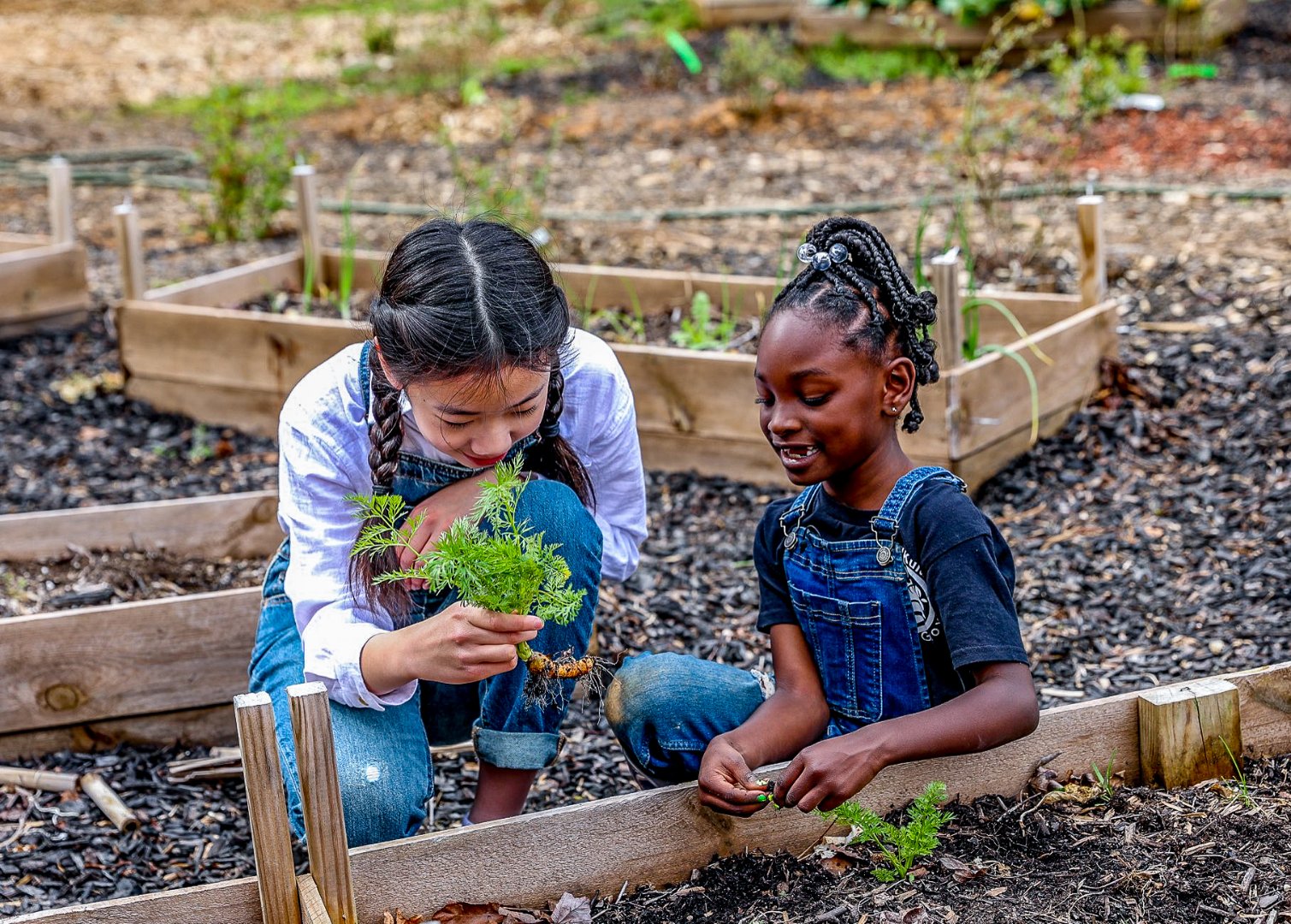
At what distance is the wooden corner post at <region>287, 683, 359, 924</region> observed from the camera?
71.3 inches

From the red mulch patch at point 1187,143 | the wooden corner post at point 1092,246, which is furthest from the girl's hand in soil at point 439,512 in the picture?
the red mulch patch at point 1187,143

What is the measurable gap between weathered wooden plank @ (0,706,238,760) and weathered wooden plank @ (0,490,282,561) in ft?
2.39

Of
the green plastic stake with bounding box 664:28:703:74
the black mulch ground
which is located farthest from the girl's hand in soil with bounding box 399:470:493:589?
the green plastic stake with bounding box 664:28:703:74

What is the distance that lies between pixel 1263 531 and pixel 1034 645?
31.6 inches

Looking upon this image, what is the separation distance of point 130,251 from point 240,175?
72.6 inches

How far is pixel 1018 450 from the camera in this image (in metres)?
3.95

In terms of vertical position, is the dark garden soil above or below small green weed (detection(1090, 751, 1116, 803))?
above

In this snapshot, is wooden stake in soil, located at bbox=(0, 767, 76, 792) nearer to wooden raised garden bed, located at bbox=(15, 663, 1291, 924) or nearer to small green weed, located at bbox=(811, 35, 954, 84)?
wooden raised garden bed, located at bbox=(15, 663, 1291, 924)

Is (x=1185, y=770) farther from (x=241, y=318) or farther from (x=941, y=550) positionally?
(x=241, y=318)

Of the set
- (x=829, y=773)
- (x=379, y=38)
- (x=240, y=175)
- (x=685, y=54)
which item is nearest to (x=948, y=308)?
(x=829, y=773)

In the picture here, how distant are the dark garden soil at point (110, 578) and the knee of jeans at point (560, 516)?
140 cm

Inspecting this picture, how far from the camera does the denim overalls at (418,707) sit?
7.28 feet

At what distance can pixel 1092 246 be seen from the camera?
4078 mm

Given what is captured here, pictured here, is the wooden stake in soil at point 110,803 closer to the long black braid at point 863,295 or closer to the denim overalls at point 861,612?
the denim overalls at point 861,612
